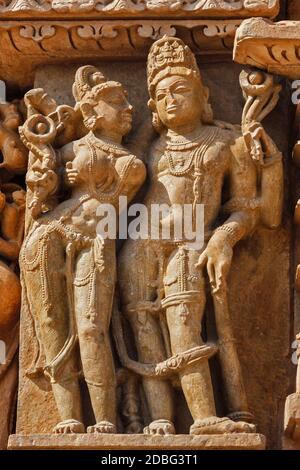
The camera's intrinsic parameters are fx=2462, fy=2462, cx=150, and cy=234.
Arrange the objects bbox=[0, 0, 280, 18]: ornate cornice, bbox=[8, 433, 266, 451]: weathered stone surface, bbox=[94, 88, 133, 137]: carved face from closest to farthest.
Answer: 1. bbox=[8, 433, 266, 451]: weathered stone surface
2. bbox=[94, 88, 133, 137]: carved face
3. bbox=[0, 0, 280, 18]: ornate cornice

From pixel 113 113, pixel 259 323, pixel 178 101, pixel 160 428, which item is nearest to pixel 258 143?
pixel 178 101

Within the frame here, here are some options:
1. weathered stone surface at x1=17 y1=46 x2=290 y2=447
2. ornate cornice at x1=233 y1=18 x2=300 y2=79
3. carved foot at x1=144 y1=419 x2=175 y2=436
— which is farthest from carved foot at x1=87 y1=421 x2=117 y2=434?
ornate cornice at x1=233 y1=18 x2=300 y2=79

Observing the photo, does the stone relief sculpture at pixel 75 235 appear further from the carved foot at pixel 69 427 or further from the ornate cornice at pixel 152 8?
the ornate cornice at pixel 152 8

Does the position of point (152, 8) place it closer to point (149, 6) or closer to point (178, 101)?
point (149, 6)

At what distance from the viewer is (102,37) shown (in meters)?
10.8

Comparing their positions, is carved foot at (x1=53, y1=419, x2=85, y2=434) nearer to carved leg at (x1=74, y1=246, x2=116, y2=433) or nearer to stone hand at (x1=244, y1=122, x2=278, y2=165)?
carved leg at (x1=74, y1=246, x2=116, y2=433)

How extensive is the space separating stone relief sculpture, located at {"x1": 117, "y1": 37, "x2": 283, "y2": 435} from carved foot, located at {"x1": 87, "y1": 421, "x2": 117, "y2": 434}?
15 centimetres

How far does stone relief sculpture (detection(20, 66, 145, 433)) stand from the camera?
10.2 meters

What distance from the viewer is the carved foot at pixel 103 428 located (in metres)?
10.1

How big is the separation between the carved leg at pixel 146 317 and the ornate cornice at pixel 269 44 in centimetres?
94

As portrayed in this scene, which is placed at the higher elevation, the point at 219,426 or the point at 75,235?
the point at 75,235

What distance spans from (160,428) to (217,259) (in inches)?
30.3
